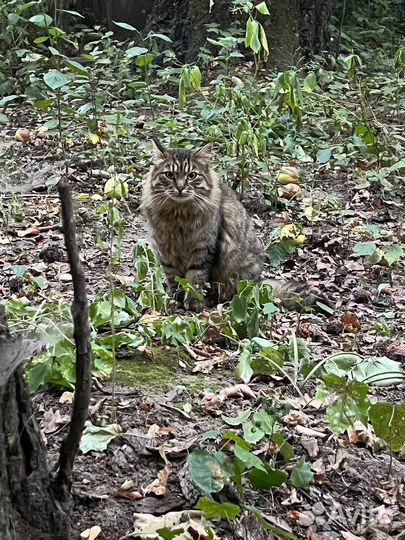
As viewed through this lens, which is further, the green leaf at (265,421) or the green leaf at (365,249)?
the green leaf at (365,249)

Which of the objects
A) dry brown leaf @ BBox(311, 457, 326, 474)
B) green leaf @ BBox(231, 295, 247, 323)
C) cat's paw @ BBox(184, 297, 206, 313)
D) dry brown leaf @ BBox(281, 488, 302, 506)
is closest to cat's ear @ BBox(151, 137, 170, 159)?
cat's paw @ BBox(184, 297, 206, 313)

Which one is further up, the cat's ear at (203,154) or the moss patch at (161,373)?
the cat's ear at (203,154)

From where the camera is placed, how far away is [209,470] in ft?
9.11

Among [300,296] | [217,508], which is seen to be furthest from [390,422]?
[300,296]

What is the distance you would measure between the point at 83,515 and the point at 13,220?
427 centimetres

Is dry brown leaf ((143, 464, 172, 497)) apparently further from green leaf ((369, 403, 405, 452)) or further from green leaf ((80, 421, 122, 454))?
green leaf ((369, 403, 405, 452))

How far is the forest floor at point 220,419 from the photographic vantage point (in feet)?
9.66

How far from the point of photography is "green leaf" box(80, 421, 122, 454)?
10.2 ft

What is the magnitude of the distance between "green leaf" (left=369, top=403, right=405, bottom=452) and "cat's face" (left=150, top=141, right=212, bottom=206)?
321 centimetres

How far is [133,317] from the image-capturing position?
171 inches

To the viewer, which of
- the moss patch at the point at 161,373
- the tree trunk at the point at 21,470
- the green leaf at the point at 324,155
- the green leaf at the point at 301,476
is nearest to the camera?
the tree trunk at the point at 21,470

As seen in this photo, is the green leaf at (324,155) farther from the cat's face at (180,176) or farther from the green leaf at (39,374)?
the green leaf at (39,374)

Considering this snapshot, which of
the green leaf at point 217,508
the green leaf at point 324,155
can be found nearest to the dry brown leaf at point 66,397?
the green leaf at point 217,508

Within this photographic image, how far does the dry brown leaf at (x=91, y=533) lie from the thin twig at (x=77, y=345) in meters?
0.20
